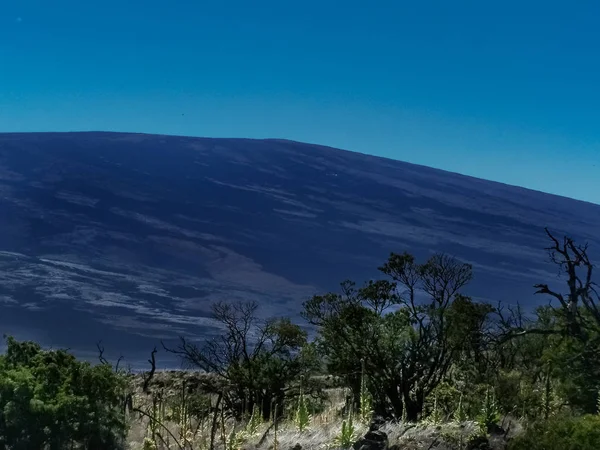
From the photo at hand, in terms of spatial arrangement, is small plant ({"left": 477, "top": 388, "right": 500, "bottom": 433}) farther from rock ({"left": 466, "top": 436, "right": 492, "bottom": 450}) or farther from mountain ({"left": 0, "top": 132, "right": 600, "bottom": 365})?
mountain ({"left": 0, "top": 132, "right": 600, "bottom": 365})

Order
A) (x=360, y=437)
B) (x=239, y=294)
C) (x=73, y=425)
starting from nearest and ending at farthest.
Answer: (x=360, y=437)
(x=73, y=425)
(x=239, y=294)

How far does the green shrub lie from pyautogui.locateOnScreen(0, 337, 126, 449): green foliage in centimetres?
785

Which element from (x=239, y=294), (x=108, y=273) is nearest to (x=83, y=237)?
(x=108, y=273)

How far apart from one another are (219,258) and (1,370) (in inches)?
6277

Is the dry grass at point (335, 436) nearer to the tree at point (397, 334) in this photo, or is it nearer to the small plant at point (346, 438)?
the small plant at point (346, 438)

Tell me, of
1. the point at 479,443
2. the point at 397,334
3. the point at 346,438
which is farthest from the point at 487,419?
the point at 397,334

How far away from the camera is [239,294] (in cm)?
14450

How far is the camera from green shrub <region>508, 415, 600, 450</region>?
1036 centimetres

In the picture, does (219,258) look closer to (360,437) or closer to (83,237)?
(83,237)

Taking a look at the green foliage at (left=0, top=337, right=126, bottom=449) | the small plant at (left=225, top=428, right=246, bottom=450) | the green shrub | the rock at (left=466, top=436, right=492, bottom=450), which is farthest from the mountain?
the green shrub

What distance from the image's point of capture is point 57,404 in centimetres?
1430

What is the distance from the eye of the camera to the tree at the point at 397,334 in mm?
19172

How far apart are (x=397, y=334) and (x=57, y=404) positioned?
909 centimetres

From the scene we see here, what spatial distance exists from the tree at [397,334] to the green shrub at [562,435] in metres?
6.37
